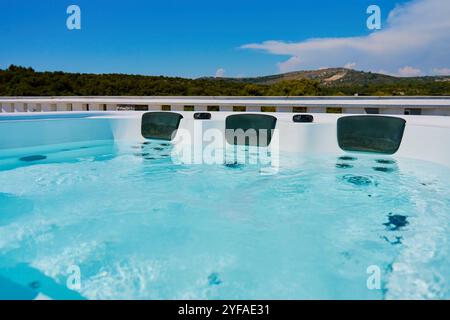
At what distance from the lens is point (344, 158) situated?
3379mm

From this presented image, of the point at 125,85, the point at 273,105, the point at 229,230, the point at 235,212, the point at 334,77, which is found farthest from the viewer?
the point at 334,77

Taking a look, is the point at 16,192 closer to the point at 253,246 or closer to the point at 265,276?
the point at 253,246

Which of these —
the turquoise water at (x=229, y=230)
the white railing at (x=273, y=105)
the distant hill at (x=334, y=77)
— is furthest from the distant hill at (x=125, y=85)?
the turquoise water at (x=229, y=230)

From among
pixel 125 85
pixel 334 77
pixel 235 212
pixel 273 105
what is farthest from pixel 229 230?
Result: pixel 334 77

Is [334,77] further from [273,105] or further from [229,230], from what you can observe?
[229,230]

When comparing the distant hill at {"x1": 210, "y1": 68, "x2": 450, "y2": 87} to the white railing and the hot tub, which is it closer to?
the white railing

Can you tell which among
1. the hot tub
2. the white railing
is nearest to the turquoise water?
the hot tub

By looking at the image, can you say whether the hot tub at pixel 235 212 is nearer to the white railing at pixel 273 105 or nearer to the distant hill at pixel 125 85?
the white railing at pixel 273 105

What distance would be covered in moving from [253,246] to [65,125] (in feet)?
11.4

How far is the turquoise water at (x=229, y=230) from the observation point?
1.28 metres

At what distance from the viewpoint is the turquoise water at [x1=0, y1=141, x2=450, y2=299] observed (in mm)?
1275

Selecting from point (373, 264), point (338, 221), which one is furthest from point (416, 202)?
point (373, 264)

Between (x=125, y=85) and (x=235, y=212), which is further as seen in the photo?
(x=125, y=85)

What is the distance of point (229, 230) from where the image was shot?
179 centimetres
